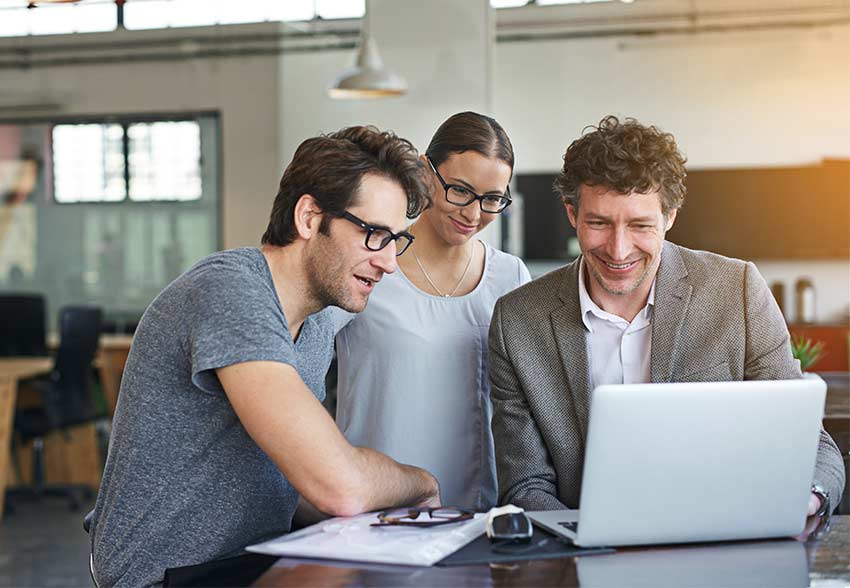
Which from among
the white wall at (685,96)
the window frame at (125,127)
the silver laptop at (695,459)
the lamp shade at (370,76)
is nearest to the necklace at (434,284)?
the silver laptop at (695,459)

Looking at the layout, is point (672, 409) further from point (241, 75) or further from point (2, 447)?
point (241, 75)

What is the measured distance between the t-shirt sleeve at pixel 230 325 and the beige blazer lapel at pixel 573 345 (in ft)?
2.35

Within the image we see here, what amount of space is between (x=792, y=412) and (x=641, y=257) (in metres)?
0.62

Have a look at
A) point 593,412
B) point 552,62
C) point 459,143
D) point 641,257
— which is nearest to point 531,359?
point 641,257

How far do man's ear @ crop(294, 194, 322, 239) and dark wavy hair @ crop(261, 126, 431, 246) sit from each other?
0.01m

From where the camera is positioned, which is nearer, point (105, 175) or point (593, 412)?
point (593, 412)

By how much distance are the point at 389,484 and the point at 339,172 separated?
0.61 metres

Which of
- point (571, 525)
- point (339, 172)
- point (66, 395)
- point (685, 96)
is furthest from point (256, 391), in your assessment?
point (685, 96)

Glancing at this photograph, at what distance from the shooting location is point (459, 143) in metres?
2.73

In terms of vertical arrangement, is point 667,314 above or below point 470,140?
below

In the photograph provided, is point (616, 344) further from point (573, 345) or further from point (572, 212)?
point (572, 212)

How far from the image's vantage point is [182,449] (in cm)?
214

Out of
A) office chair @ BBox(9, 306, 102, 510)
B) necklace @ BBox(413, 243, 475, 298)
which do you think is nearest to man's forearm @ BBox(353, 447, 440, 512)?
necklace @ BBox(413, 243, 475, 298)

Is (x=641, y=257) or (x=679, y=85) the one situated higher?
(x=679, y=85)
